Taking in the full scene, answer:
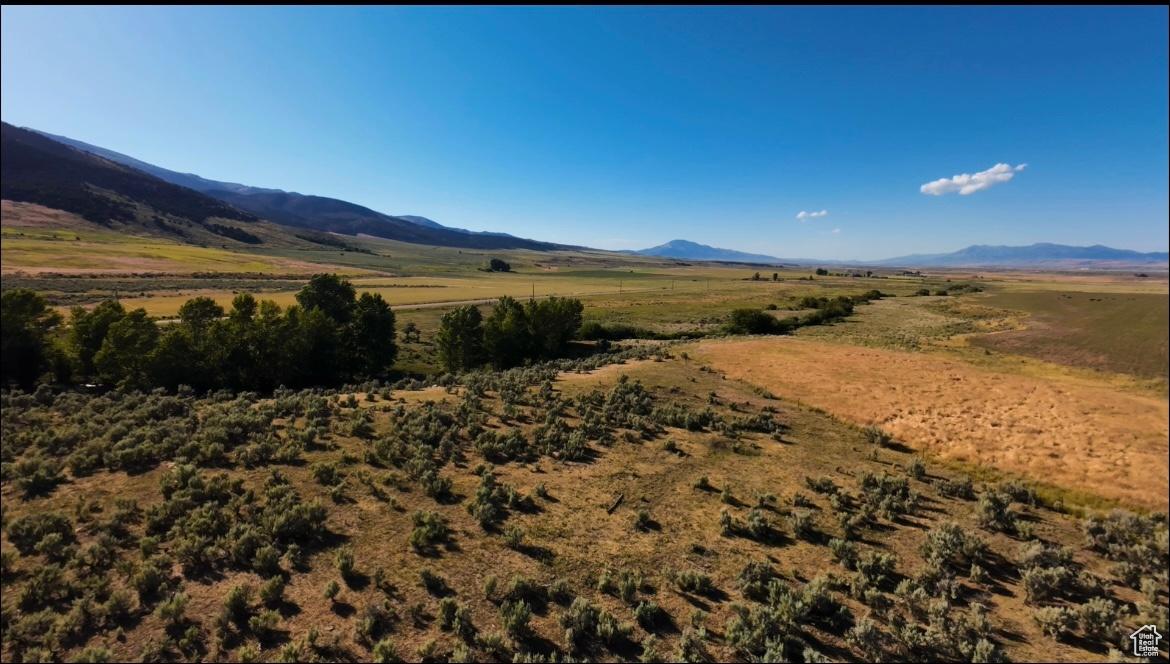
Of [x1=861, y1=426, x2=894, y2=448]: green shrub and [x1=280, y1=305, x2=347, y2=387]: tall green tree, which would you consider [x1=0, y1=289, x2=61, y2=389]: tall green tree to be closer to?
[x1=280, y1=305, x2=347, y2=387]: tall green tree

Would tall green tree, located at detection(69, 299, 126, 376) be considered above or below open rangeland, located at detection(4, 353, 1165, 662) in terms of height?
above

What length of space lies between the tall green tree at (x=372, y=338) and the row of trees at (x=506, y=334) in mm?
5532

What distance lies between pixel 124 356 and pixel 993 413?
58096mm

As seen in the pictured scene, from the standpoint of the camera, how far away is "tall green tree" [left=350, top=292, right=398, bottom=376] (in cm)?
4581

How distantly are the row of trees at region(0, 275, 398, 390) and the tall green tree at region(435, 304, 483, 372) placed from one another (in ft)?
21.8

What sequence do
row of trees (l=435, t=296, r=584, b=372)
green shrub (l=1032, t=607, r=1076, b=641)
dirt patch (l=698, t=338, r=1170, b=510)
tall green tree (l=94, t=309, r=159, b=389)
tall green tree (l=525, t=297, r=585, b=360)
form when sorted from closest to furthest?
green shrub (l=1032, t=607, r=1076, b=641) < dirt patch (l=698, t=338, r=1170, b=510) < tall green tree (l=94, t=309, r=159, b=389) < row of trees (l=435, t=296, r=584, b=372) < tall green tree (l=525, t=297, r=585, b=360)

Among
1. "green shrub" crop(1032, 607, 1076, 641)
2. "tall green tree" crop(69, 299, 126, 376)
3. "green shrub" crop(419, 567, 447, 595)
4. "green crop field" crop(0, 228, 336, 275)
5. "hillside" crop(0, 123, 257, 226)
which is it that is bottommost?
"green shrub" crop(419, 567, 447, 595)

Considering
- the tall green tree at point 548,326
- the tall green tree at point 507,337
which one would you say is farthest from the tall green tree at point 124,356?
the tall green tree at point 548,326

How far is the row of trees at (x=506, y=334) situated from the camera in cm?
4866

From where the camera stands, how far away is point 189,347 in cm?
3491

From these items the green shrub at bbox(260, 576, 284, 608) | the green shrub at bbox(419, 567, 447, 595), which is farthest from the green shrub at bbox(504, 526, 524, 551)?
the green shrub at bbox(260, 576, 284, 608)

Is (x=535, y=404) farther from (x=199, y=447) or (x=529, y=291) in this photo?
(x=529, y=291)

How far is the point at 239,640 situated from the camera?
10.2m

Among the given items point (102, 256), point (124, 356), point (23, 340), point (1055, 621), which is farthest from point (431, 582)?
point (102, 256)
